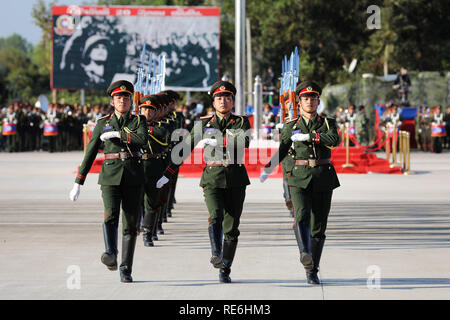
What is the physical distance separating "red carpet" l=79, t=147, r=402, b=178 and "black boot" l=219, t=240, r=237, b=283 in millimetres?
12738

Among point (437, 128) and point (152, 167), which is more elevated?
point (437, 128)

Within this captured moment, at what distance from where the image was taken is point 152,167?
11.1 m

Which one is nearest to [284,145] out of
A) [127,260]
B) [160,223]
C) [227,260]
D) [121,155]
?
[227,260]

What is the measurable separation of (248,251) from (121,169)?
244 cm

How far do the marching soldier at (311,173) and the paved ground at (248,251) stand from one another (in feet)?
1.28

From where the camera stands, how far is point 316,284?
8.34m

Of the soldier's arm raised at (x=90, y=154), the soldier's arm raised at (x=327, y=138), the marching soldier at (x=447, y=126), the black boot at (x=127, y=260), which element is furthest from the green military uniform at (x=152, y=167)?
the marching soldier at (x=447, y=126)

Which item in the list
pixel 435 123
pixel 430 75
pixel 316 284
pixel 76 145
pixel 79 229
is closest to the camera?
pixel 316 284

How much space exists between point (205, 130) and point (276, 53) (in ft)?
153

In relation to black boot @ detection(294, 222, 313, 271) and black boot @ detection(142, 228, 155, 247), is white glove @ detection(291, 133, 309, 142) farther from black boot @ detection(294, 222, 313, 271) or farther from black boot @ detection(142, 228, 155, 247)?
black boot @ detection(142, 228, 155, 247)

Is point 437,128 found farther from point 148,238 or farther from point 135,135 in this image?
point 135,135

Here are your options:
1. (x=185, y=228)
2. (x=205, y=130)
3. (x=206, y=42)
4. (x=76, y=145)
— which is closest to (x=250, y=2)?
(x=206, y=42)

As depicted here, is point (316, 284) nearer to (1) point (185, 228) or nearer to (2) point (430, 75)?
(1) point (185, 228)

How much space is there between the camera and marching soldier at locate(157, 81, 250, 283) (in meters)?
8.59
